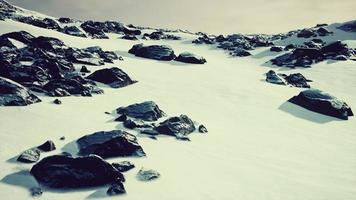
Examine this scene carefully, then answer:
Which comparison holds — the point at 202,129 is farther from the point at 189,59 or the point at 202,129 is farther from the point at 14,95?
the point at 189,59

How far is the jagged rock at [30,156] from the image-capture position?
7.99 meters

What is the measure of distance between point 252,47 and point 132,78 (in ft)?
77.3

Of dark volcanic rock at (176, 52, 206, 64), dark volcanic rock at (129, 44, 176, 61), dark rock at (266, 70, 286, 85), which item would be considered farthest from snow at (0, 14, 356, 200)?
dark volcanic rock at (129, 44, 176, 61)

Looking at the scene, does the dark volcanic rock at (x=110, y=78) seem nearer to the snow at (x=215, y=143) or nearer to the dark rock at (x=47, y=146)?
the snow at (x=215, y=143)

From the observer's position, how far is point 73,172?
24.7 feet

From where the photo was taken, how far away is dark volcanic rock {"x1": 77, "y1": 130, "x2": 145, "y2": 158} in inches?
352

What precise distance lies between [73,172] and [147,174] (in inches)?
61.6

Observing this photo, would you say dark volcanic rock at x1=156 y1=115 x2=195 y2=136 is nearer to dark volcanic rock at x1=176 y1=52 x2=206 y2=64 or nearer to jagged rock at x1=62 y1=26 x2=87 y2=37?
dark volcanic rock at x1=176 y1=52 x2=206 y2=64

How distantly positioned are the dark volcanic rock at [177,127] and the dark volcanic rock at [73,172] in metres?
3.48

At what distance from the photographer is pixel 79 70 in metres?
17.3

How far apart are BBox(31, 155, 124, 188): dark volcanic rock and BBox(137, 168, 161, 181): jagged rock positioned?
1.59 ft

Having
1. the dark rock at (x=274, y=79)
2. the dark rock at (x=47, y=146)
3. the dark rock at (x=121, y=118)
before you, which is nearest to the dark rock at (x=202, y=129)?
the dark rock at (x=121, y=118)

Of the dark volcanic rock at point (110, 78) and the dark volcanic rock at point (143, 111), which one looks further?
the dark volcanic rock at point (110, 78)

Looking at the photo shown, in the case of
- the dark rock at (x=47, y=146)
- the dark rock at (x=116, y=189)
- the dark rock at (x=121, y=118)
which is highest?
the dark rock at (x=121, y=118)
